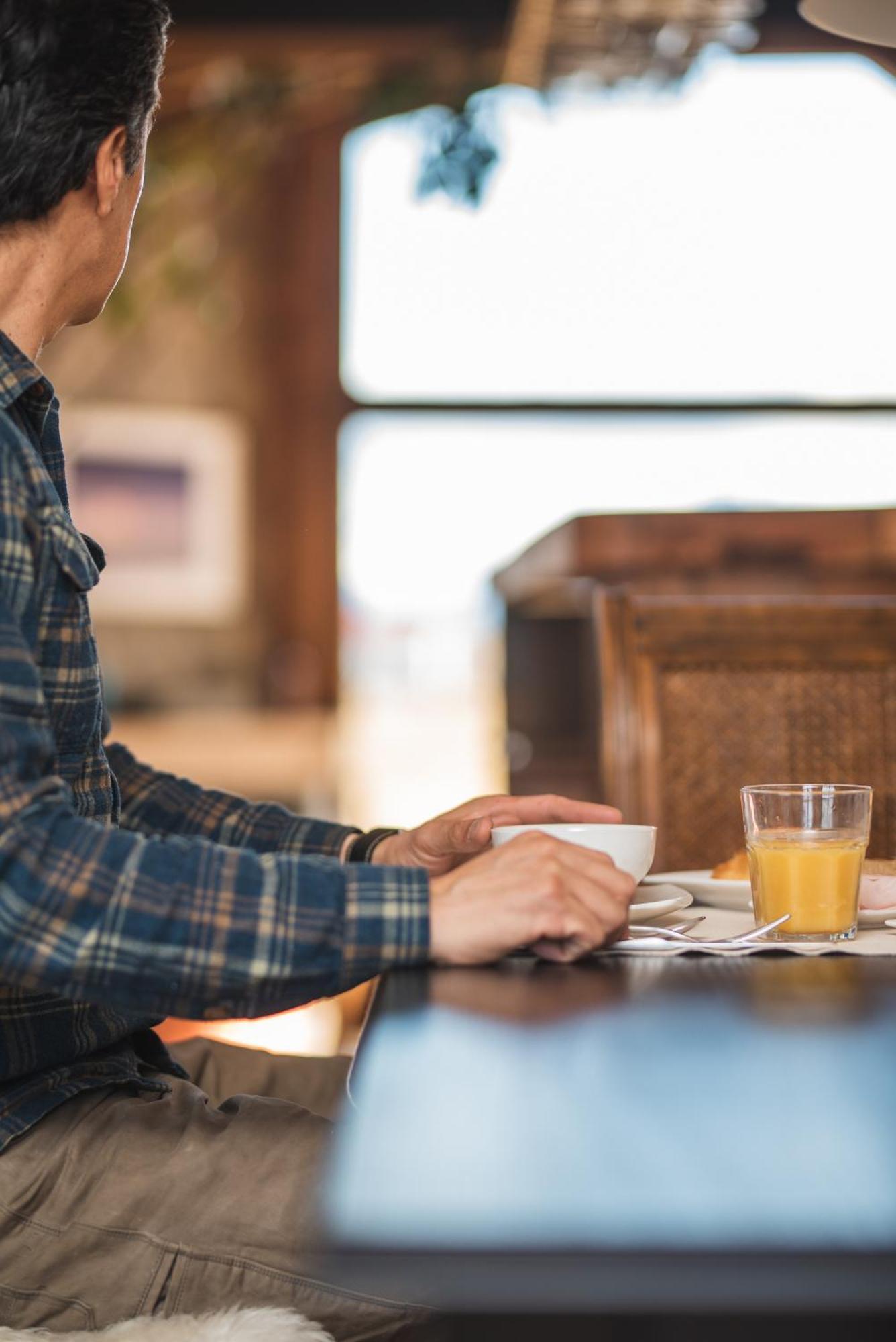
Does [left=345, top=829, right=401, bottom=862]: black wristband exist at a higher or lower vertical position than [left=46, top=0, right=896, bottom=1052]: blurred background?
lower

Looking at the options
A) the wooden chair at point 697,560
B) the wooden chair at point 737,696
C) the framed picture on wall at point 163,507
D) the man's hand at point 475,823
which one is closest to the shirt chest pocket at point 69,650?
the man's hand at point 475,823

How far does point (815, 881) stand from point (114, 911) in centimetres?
43

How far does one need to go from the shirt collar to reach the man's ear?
12 centimetres

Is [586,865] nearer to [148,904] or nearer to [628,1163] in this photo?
[148,904]

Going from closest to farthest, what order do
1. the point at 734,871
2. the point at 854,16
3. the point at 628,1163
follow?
1. the point at 628,1163
2. the point at 734,871
3. the point at 854,16

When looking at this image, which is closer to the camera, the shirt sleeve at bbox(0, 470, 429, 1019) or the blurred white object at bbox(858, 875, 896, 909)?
the shirt sleeve at bbox(0, 470, 429, 1019)

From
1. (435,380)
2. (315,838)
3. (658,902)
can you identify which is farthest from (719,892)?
(435,380)

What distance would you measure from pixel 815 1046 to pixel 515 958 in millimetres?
263

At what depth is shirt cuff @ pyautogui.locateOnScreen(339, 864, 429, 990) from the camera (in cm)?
80

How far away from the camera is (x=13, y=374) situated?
39.2 inches

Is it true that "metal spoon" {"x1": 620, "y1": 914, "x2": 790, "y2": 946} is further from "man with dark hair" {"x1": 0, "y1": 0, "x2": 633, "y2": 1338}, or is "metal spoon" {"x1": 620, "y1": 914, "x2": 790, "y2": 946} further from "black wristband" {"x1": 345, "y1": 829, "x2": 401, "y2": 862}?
"black wristband" {"x1": 345, "y1": 829, "x2": 401, "y2": 862}

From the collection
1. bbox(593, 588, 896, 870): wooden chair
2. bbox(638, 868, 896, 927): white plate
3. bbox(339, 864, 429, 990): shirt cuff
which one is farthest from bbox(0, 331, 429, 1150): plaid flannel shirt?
bbox(593, 588, 896, 870): wooden chair

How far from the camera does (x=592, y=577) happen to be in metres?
2.39

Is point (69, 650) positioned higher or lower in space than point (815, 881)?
higher
